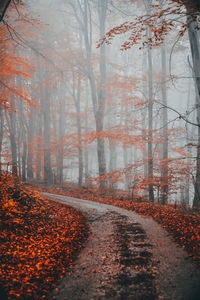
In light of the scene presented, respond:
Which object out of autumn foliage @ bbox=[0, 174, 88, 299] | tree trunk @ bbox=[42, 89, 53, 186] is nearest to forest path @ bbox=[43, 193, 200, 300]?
autumn foliage @ bbox=[0, 174, 88, 299]

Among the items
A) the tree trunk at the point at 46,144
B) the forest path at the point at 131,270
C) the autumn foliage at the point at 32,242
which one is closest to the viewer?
the forest path at the point at 131,270

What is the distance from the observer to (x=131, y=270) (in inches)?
140

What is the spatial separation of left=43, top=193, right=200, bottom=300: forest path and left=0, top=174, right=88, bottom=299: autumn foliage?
285 millimetres

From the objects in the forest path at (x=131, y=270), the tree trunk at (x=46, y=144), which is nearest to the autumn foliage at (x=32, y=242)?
the forest path at (x=131, y=270)

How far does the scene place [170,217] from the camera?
6184mm

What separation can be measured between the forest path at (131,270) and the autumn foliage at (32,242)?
285mm

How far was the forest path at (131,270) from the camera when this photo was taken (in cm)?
300

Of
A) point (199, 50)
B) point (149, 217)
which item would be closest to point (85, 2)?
point (199, 50)

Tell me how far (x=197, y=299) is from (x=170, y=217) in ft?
11.5

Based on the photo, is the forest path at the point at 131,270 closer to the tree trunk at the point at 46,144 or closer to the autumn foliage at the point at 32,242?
the autumn foliage at the point at 32,242

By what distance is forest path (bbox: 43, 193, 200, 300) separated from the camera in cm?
300

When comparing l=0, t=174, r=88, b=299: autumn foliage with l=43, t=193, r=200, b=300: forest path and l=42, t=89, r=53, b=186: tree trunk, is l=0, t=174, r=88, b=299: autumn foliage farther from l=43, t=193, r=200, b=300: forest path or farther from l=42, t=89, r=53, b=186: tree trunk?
l=42, t=89, r=53, b=186: tree trunk

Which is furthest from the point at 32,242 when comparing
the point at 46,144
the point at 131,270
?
the point at 46,144

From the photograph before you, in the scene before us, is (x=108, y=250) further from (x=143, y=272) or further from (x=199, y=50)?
(x=199, y=50)
